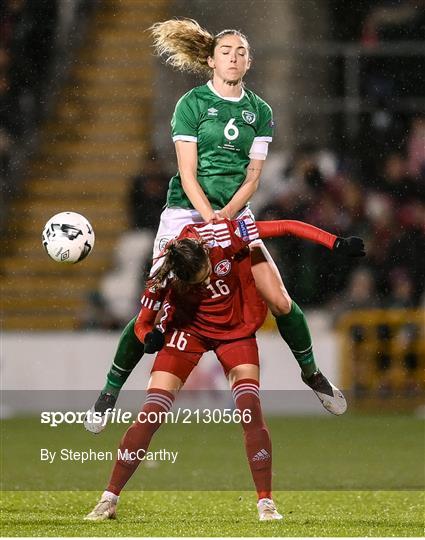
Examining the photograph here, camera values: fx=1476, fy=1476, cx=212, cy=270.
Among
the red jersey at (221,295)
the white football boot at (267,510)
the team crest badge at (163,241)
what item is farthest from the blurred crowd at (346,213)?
the white football boot at (267,510)

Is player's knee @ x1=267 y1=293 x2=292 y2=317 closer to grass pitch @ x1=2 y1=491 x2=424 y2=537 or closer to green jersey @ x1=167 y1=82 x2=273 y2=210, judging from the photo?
green jersey @ x1=167 y1=82 x2=273 y2=210

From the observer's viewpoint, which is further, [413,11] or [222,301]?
[413,11]

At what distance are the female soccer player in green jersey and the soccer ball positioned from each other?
1.25ft

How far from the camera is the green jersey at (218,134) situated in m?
7.43

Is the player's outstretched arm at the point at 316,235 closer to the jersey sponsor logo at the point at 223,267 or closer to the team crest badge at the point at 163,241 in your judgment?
the jersey sponsor logo at the point at 223,267

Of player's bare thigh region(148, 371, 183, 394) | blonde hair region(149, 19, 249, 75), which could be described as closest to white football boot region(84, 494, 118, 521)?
player's bare thigh region(148, 371, 183, 394)

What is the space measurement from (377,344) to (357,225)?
1.14 m

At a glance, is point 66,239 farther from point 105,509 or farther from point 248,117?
point 105,509

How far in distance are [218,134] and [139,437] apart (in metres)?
1.59

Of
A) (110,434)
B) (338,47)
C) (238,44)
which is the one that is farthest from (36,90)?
(238,44)

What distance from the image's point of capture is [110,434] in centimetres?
1112

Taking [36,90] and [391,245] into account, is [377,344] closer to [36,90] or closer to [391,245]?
[391,245]

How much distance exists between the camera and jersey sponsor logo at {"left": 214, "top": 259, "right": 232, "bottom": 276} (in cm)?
706

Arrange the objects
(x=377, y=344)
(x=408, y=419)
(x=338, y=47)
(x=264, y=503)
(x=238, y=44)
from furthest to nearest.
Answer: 1. (x=338, y=47)
2. (x=377, y=344)
3. (x=408, y=419)
4. (x=238, y=44)
5. (x=264, y=503)
